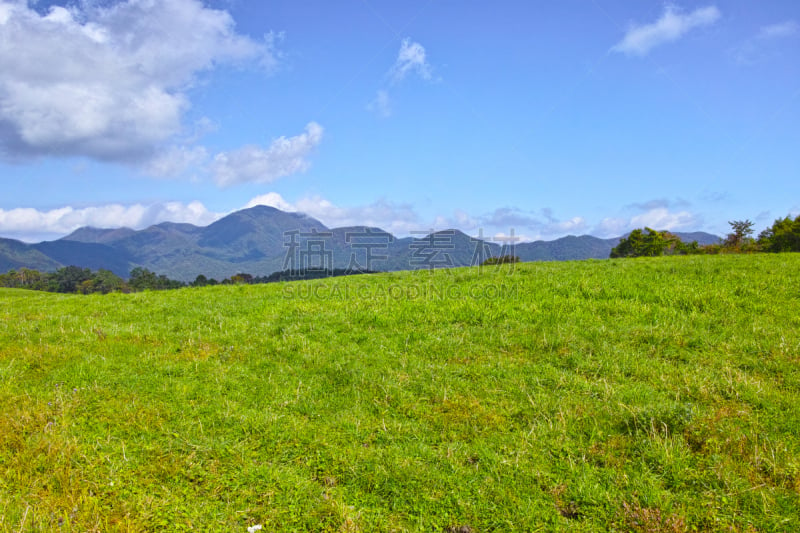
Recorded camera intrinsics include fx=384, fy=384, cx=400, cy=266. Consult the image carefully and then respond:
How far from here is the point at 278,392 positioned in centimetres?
718

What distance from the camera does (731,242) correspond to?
3433 inches

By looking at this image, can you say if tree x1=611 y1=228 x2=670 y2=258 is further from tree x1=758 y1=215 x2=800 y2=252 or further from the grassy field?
the grassy field

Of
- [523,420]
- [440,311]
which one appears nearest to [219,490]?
[523,420]

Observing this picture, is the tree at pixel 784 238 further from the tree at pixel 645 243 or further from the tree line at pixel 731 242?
the tree at pixel 645 243

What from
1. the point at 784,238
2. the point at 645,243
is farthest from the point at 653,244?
the point at 784,238

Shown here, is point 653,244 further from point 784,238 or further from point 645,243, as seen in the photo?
point 784,238

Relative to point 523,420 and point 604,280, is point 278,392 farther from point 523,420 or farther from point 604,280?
point 604,280

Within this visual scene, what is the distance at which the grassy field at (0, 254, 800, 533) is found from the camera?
4.34m

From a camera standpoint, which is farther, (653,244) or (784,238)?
(653,244)

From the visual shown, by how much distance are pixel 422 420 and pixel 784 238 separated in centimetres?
9814

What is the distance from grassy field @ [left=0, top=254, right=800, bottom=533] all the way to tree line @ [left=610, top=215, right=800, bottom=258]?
6735 centimetres

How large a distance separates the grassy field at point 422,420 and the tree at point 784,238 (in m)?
84.1

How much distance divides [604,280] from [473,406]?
9.59 m

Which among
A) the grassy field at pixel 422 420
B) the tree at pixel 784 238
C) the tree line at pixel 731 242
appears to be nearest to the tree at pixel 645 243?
the tree line at pixel 731 242
